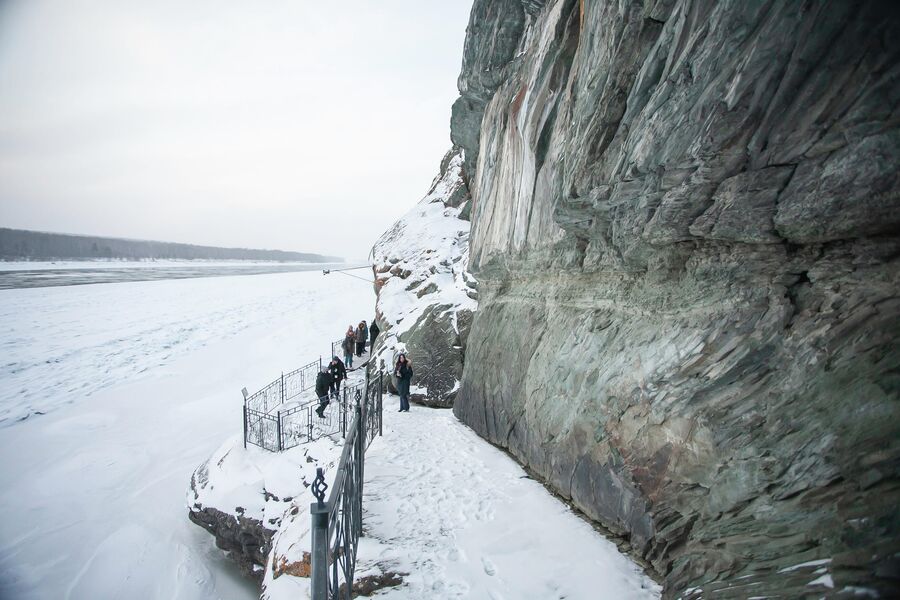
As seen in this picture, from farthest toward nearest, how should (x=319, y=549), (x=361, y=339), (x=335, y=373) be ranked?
(x=361, y=339) → (x=335, y=373) → (x=319, y=549)

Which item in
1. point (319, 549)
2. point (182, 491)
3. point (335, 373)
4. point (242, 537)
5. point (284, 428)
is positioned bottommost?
point (182, 491)

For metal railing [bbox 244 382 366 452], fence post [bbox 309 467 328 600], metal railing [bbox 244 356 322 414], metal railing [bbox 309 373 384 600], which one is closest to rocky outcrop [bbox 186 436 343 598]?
metal railing [bbox 244 382 366 452]

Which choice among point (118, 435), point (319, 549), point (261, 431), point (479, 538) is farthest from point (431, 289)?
point (319, 549)

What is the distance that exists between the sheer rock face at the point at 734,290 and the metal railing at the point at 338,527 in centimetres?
257

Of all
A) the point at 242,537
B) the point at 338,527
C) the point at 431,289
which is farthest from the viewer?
the point at 431,289

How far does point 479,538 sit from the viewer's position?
15.3 feet

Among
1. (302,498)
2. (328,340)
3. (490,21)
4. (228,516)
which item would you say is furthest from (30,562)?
(328,340)

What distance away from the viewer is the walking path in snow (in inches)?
150

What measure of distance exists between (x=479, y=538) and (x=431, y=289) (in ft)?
37.0

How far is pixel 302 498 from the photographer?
23.4 feet

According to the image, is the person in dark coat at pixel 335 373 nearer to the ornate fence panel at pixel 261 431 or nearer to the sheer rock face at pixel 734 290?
the ornate fence panel at pixel 261 431

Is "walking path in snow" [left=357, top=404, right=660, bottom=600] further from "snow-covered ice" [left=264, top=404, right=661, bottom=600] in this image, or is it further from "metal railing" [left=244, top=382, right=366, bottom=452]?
"metal railing" [left=244, top=382, right=366, bottom=452]

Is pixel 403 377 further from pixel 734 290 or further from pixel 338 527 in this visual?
pixel 734 290

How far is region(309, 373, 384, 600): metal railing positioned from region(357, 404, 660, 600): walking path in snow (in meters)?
0.41
